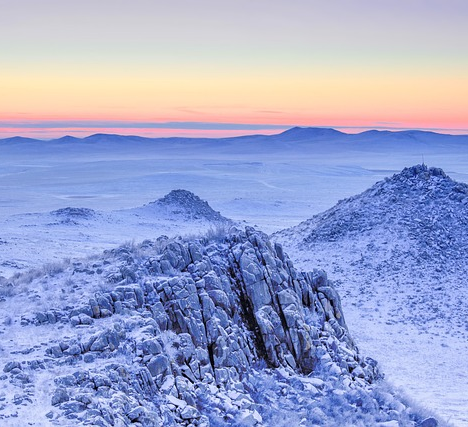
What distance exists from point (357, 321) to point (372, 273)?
4.15 meters

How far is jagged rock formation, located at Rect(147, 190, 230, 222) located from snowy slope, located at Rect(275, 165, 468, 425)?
1317cm

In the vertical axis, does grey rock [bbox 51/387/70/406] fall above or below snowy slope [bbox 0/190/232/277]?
above

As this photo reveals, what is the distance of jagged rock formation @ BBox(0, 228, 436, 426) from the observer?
968 cm

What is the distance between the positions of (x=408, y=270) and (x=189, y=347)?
1540 cm

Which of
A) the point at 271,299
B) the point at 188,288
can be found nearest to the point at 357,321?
the point at 271,299

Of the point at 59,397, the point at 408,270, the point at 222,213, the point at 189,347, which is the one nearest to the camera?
the point at 59,397

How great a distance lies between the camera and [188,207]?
46.8 m

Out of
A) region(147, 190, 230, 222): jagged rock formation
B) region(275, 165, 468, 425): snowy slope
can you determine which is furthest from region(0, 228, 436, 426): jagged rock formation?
region(147, 190, 230, 222): jagged rock formation

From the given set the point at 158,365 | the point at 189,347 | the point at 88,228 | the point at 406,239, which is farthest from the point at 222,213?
the point at 158,365

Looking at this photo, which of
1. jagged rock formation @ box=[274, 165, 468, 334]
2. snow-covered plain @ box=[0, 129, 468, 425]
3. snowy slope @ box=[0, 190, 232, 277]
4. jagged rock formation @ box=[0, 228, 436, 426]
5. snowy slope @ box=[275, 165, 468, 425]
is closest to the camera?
jagged rock formation @ box=[0, 228, 436, 426]

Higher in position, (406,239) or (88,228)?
(406,239)

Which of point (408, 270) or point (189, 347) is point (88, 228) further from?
Answer: point (189, 347)

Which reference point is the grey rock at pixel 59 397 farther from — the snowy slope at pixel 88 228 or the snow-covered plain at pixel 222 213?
the snowy slope at pixel 88 228

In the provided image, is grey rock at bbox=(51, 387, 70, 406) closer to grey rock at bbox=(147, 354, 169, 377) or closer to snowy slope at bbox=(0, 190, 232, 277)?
grey rock at bbox=(147, 354, 169, 377)
